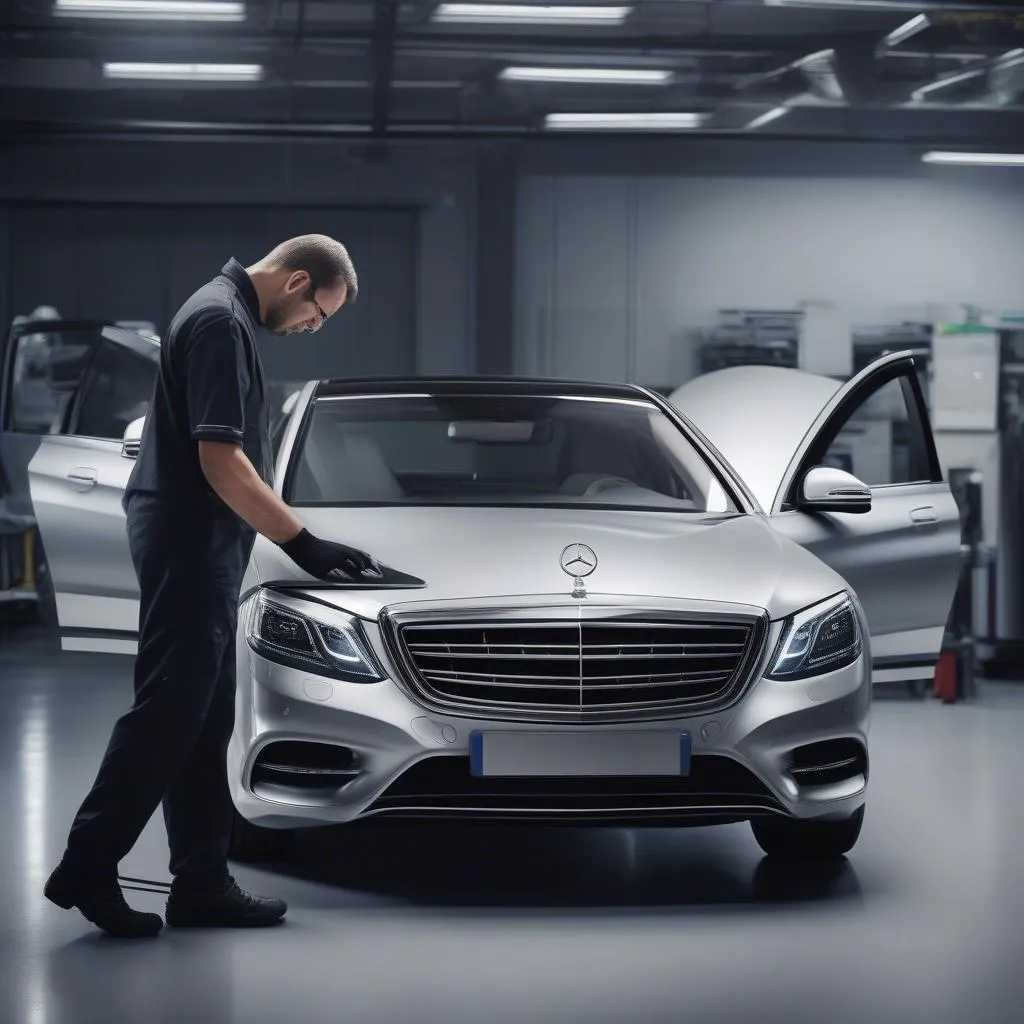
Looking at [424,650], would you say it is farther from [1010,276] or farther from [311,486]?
[1010,276]

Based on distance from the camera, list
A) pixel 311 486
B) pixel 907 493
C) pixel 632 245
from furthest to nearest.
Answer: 1. pixel 632 245
2. pixel 907 493
3. pixel 311 486

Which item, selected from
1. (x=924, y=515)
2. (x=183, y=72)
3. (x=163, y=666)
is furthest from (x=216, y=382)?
(x=183, y=72)

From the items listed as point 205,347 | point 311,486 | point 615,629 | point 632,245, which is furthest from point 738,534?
point 632,245

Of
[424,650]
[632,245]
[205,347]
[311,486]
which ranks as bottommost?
[424,650]

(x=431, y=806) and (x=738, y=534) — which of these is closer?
(x=431, y=806)

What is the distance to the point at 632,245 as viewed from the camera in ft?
31.1

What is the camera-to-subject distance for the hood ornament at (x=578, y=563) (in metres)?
3.76

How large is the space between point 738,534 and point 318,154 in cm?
598

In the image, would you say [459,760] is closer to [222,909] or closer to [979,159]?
[222,909]

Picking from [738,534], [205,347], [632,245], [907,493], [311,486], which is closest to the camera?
[205,347]

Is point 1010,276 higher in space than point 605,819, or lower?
higher

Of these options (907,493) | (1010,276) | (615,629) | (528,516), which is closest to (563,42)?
(1010,276)

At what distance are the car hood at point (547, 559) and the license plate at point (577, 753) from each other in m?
0.31

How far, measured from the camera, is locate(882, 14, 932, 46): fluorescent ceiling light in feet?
31.0
